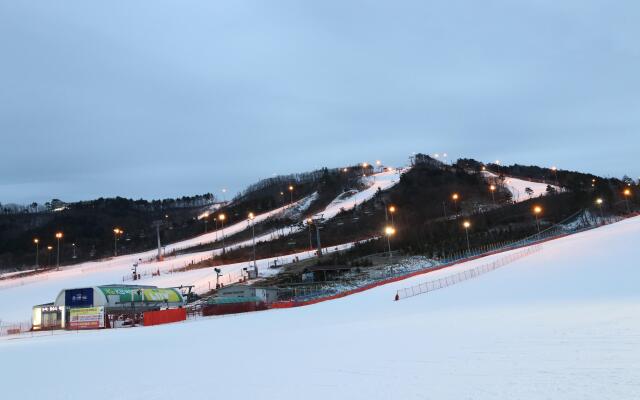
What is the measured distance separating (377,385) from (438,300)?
867 inches

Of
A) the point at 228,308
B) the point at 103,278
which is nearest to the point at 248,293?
the point at 228,308

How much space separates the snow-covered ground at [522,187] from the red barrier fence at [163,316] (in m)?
91.5

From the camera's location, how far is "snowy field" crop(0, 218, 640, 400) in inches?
350

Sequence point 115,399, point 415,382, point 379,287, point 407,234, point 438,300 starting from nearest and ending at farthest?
1. point 415,382
2. point 115,399
3. point 438,300
4. point 379,287
5. point 407,234

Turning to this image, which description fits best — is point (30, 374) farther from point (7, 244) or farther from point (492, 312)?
point (7, 244)

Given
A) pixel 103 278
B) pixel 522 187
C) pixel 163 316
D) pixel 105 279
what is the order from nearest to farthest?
pixel 163 316 → pixel 105 279 → pixel 103 278 → pixel 522 187

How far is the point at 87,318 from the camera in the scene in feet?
123

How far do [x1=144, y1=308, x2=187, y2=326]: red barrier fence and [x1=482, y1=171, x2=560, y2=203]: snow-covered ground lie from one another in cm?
9153

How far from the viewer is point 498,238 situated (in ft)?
251

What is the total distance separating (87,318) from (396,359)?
32.5 metres

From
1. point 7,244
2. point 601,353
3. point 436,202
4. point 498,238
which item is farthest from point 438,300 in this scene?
point 7,244

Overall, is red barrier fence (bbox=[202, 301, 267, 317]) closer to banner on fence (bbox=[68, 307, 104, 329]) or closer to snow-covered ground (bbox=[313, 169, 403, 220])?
banner on fence (bbox=[68, 307, 104, 329])

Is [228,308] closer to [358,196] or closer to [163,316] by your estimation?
[163,316]

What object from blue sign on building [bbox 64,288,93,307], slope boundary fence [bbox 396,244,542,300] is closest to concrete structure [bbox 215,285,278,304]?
blue sign on building [bbox 64,288,93,307]
